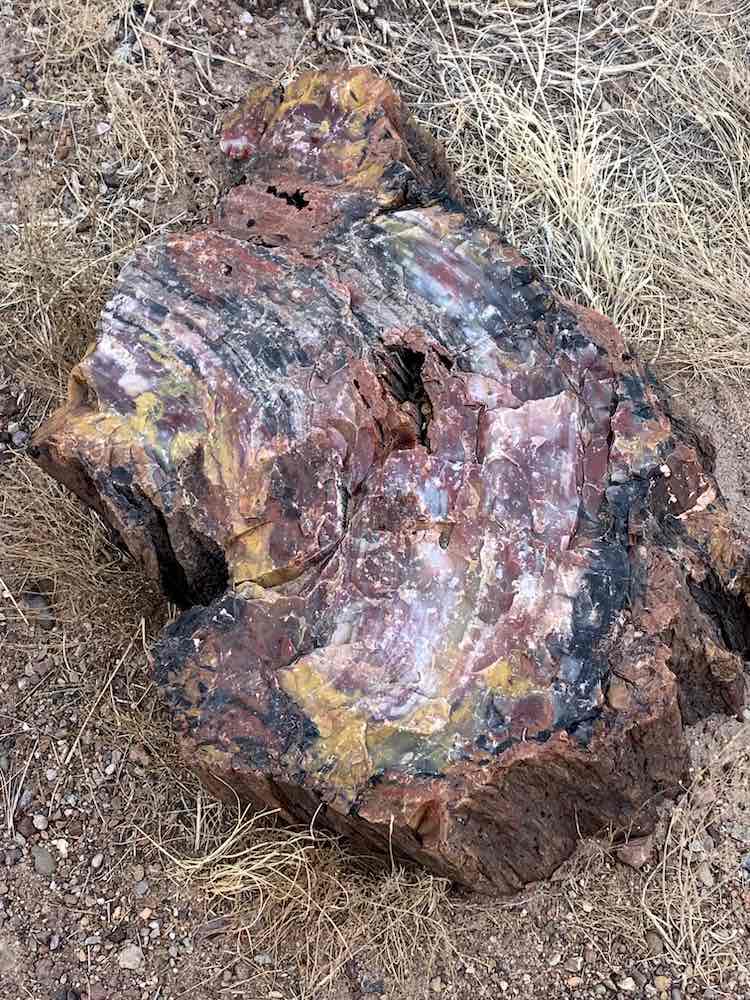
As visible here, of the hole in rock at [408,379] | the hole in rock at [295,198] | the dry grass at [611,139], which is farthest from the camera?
the dry grass at [611,139]

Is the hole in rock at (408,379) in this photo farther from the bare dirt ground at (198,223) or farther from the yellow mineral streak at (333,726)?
the bare dirt ground at (198,223)

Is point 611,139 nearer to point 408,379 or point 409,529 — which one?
point 408,379

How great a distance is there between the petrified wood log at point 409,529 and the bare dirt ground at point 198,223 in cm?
25

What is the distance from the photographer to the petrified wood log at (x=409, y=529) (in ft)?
6.11

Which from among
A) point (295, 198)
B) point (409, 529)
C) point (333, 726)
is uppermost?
point (295, 198)

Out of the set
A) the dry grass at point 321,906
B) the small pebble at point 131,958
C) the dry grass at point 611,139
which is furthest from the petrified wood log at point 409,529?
the dry grass at point 611,139

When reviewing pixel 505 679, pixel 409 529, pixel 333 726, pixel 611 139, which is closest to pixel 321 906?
pixel 333 726

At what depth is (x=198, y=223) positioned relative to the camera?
2965mm

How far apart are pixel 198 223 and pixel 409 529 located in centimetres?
142

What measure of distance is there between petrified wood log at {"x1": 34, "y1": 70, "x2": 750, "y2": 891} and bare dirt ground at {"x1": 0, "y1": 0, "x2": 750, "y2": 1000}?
0.25m

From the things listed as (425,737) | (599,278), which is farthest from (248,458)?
(599,278)

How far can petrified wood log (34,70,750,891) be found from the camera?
186 centimetres

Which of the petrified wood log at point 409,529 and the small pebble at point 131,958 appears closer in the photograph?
the petrified wood log at point 409,529

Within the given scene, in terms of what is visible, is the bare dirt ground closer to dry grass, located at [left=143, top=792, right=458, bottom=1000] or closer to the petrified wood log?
dry grass, located at [left=143, top=792, right=458, bottom=1000]
